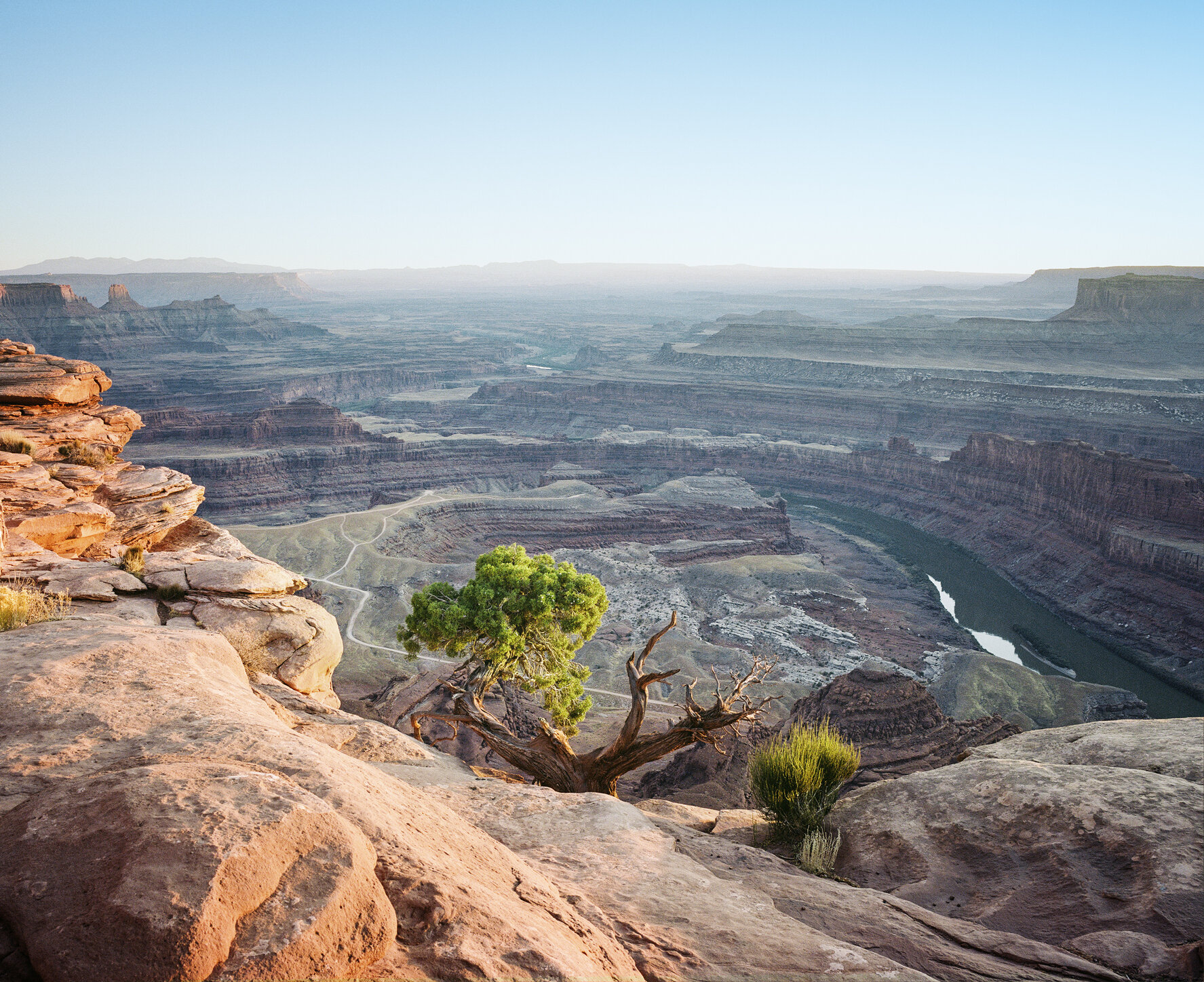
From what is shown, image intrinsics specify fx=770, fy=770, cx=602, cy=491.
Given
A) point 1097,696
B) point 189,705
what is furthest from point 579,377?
point 189,705

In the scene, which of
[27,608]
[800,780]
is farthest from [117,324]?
[800,780]

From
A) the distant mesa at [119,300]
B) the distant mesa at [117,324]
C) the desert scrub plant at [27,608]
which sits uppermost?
the distant mesa at [119,300]

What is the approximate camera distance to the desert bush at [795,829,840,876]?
400 inches

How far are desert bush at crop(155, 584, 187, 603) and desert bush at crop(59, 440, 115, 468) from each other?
29.1ft

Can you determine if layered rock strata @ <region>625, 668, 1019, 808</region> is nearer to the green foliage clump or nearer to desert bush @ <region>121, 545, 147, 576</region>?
the green foliage clump

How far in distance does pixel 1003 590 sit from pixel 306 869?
209 feet

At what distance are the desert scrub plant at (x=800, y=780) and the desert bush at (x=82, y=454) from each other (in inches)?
778

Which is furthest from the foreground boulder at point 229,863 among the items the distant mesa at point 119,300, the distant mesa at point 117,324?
the distant mesa at point 119,300

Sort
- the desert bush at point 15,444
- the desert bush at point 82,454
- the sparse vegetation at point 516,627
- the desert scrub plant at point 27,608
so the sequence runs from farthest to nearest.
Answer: the desert bush at point 82,454 → the desert bush at point 15,444 → the sparse vegetation at point 516,627 → the desert scrub plant at point 27,608

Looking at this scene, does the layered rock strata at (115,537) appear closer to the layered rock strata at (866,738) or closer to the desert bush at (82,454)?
the desert bush at (82,454)

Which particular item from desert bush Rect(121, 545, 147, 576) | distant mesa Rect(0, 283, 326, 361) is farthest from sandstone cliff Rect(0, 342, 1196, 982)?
distant mesa Rect(0, 283, 326, 361)

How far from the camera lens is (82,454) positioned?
21.6 metres

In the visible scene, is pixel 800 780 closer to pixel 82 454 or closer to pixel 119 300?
pixel 82 454

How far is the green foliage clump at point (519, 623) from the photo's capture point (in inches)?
701
